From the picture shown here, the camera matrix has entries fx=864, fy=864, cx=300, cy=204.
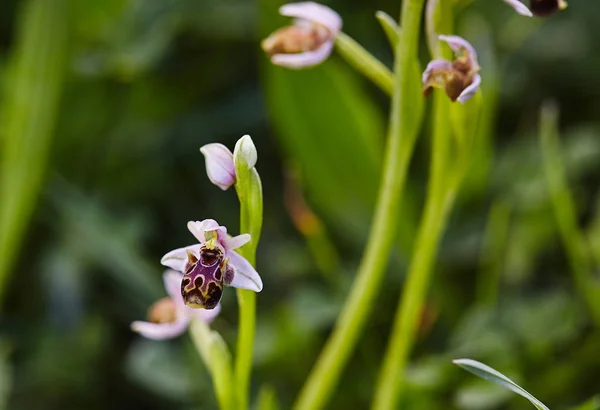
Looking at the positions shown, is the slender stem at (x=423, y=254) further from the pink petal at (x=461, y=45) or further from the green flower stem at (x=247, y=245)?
the green flower stem at (x=247, y=245)

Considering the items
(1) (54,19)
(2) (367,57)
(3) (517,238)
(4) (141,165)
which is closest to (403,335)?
(2) (367,57)

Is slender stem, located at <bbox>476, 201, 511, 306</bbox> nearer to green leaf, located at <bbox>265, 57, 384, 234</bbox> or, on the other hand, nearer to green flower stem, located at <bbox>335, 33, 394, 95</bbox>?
green leaf, located at <bbox>265, 57, 384, 234</bbox>

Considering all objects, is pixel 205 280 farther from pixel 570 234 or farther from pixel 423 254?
pixel 570 234

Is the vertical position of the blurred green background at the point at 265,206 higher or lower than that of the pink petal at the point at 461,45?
lower

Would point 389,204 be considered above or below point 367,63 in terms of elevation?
below

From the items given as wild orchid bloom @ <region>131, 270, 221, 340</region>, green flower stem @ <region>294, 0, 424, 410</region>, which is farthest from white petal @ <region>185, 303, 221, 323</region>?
green flower stem @ <region>294, 0, 424, 410</region>

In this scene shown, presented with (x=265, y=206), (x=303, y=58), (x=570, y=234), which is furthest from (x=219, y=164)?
(x=265, y=206)

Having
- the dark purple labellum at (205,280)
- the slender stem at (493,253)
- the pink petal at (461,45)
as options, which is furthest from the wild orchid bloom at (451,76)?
the slender stem at (493,253)
